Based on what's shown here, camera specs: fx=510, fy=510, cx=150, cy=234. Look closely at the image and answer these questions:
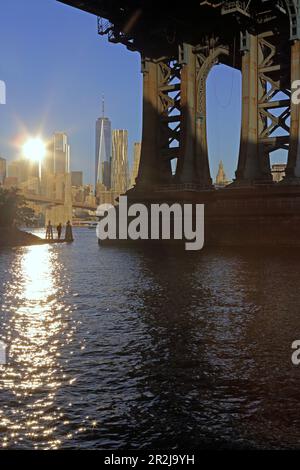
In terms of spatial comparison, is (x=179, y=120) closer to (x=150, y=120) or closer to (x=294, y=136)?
(x=150, y=120)

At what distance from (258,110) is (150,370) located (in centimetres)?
3886

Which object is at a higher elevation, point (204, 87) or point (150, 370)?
point (204, 87)

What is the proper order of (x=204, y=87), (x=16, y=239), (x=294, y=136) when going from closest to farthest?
(x=294, y=136)
(x=204, y=87)
(x=16, y=239)

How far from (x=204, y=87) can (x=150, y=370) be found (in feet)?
147

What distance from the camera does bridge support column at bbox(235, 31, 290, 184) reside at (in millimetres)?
41906

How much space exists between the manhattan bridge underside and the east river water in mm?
26337

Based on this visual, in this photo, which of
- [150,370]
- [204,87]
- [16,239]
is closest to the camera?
[150,370]

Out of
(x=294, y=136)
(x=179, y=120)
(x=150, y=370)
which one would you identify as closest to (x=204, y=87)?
(x=179, y=120)

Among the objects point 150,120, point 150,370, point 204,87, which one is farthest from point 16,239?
point 150,370

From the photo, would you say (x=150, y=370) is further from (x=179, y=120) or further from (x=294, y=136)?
(x=179, y=120)

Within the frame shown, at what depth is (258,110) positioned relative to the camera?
43.1m

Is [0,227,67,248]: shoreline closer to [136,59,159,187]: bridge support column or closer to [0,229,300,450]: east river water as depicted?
[136,59,159,187]: bridge support column

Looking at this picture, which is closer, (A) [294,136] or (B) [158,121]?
(A) [294,136]

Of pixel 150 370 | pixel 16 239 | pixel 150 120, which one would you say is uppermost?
pixel 150 120
